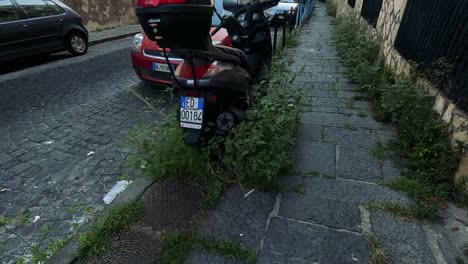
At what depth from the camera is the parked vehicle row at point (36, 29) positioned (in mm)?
6152

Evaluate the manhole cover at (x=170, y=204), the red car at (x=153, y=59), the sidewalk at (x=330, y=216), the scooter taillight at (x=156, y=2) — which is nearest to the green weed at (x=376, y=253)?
the sidewalk at (x=330, y=216)

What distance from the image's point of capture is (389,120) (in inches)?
125

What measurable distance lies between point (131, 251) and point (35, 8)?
24.9ft

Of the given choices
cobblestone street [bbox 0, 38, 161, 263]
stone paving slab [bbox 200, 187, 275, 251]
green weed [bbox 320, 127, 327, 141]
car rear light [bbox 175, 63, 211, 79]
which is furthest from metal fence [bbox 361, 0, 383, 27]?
stone paving slab [bbox 200, 187, 275, 251]

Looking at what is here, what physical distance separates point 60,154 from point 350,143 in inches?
129

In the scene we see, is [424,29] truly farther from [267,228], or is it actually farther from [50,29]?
[50,29]

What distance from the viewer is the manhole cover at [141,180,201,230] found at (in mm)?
1917

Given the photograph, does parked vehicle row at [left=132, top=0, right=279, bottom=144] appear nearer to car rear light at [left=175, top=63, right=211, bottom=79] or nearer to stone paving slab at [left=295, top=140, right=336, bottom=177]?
car rear light at [left=175, top=63, right=211, bottom=79]

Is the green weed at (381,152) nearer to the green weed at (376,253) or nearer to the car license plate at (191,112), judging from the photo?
the green weed at (376,253)

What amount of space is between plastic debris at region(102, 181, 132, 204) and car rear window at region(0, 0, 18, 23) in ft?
20.1

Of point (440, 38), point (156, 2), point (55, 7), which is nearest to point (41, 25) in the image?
point (55, 7)

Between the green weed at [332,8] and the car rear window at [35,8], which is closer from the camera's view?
the car rear window at [35,8]

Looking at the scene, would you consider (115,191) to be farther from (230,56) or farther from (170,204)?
(230,56)

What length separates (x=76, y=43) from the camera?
7652 millimetres
